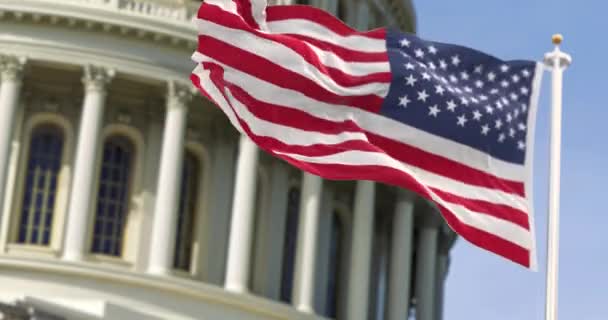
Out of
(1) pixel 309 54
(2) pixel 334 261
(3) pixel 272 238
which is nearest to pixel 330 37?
(1) pixel 309 54

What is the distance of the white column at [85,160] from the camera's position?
4228 cm

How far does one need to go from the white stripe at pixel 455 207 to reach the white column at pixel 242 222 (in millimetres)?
22651

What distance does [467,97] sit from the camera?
66.0ft

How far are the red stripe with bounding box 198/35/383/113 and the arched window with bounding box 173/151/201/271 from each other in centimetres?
2353

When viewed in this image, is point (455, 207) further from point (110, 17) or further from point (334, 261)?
point (334, 261)

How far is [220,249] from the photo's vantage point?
149 ft

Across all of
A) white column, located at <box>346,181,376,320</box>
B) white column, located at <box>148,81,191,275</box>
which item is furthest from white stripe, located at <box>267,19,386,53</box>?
white column, located at <box>346,181,376,320</box>

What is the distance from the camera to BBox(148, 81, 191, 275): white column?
42.8 metres

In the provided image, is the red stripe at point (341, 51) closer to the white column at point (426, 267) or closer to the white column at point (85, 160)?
the white column at point (85, 160)

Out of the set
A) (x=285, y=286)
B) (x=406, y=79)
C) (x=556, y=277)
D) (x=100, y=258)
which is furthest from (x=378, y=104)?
(x=285, y=286)

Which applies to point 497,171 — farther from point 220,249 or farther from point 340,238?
point 340,238

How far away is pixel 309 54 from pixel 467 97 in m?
2.00

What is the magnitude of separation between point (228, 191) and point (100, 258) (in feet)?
13.4

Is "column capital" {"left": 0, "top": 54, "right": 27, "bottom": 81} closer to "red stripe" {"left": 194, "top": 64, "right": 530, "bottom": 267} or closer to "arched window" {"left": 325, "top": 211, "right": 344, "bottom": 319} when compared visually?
"arched window" {"left": 325, "top": 211, "right": 344, "bottom": 319}
